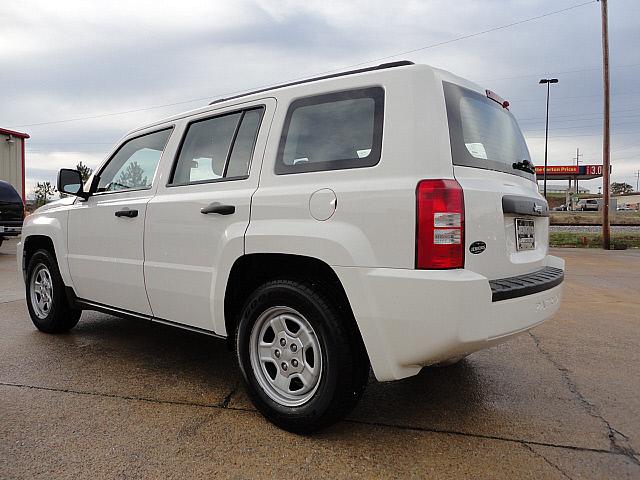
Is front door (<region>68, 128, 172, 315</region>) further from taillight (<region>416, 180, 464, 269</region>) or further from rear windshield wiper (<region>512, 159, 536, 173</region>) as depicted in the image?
rear windshield wiper (<region>512, 159, 536, 173</region>)

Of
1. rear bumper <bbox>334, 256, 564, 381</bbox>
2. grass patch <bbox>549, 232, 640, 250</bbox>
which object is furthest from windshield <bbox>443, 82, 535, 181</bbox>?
grass patch <bbox>549, 232, 640, 250</bbox>

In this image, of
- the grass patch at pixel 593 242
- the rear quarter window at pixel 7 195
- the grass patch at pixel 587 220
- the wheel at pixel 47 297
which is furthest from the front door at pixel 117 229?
the grass patch at pixel 587 220

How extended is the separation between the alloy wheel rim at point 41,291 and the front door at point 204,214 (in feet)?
5.93

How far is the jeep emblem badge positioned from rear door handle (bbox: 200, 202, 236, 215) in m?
1.36

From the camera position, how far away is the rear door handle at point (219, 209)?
3025 mm

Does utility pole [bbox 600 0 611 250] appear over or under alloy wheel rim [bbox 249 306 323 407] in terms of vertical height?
over

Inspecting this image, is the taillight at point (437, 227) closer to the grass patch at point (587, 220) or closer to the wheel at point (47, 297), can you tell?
the wheel at point (47, 297)

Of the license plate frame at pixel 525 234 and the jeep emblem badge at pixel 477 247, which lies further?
the license plate frame at pixel 525 234

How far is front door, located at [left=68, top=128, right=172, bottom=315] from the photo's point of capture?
3.68m

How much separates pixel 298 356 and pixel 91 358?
2.14m

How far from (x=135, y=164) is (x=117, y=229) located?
1.81 feet

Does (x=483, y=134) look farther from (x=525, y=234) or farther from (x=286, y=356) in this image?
(x=286, y=356)

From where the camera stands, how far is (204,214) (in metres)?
3.17

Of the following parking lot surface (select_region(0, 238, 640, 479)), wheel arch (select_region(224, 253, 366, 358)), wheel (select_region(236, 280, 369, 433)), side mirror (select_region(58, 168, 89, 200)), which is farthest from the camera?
side mirror (select_region(58, 168, 89, 200))
